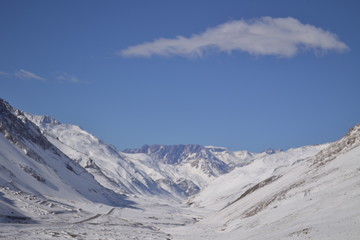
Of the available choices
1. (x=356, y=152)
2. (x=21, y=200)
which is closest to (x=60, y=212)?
(x=21, y=200)

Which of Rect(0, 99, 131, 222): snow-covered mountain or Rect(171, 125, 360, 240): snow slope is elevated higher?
Rect(0, 99, 131, 222): snow-covered mountain

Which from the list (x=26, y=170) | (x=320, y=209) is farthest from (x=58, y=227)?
(x=26, y=170)

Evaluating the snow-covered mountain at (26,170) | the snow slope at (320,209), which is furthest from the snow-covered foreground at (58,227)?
the snow-covered mountain at (26,170)

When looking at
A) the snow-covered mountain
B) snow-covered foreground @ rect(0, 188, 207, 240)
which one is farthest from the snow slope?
the snow-covered mountain

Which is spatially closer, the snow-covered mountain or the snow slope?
the snow slope

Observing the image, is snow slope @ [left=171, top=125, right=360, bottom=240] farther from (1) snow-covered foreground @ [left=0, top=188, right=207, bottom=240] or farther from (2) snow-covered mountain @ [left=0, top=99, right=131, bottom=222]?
(2) snow-covered mountain @ [left=0, top=99, right=131, bottom=222]

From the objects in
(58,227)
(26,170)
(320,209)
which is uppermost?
(26,170)

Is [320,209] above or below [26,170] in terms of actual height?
below

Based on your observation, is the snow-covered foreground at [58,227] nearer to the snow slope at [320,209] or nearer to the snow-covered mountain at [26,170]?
the snow slope at [320,209]

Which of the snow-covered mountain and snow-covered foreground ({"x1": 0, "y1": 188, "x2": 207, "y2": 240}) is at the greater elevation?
the snow-covered mountain

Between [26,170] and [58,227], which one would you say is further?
[26,170]

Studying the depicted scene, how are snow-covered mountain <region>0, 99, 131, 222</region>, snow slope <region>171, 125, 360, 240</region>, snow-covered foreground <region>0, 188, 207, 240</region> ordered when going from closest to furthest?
1. snow slope <region>171, 125, 360, 240</region>
2. snow-covered foreground <region>0, 188, 207, 240</region>
3. snow-covered mountain <region>0, 99, 131, 222</region>

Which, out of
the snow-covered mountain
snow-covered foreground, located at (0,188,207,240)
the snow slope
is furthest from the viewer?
the snow-covered mountain

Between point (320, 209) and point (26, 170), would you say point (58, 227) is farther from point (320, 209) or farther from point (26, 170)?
point (26, 170)
